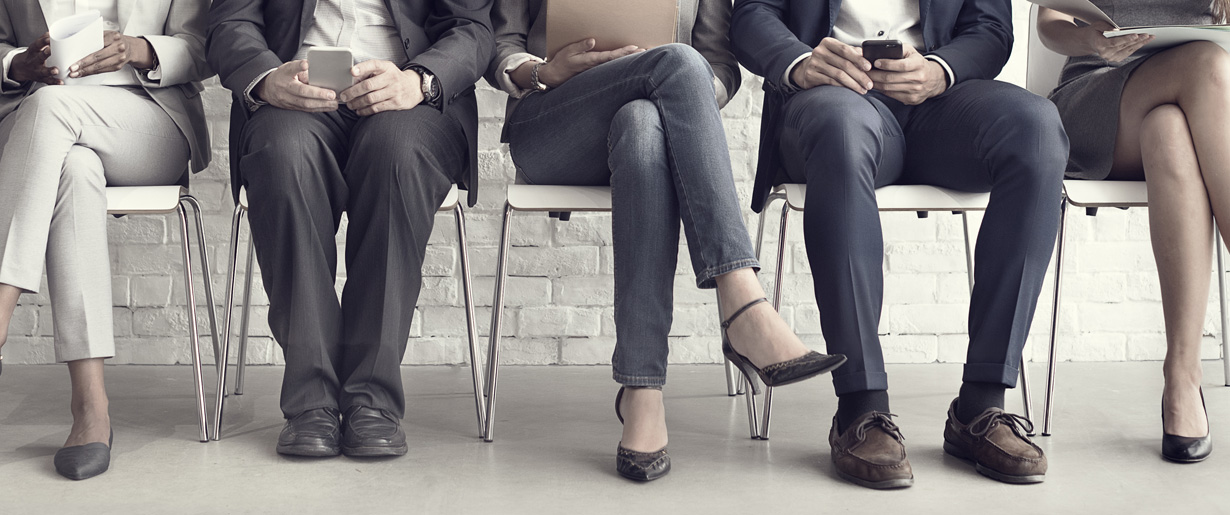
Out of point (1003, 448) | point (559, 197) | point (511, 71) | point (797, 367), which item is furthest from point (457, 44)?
point (1003, 448)

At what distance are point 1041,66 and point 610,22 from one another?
1.05 meters

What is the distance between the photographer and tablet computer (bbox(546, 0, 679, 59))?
173cm

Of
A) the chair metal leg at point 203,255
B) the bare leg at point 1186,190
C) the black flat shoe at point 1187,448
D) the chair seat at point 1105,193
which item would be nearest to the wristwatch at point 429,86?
the chair metal leg at point 203,255

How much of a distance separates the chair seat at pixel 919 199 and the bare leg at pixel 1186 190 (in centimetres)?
30

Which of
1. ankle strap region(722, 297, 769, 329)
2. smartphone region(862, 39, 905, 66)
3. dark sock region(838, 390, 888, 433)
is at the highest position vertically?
smartphone region(862, 39, 905, 66)

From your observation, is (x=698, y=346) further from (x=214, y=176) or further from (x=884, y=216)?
(x=214, y=176)

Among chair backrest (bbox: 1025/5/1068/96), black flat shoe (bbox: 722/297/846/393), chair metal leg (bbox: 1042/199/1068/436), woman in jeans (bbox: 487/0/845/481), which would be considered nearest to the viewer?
black flat shoe (bbox: 722/297/846/393)

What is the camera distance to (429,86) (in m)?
1.75

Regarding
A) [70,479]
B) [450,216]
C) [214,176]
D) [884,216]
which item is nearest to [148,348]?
[214,176]

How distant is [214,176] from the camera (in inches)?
97.5

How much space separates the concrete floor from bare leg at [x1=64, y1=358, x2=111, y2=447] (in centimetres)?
7

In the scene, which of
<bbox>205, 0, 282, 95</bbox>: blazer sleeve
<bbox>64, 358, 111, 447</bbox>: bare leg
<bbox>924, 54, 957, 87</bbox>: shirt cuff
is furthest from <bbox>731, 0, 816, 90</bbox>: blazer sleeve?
<bbox>64, 358, 111, 447</bbox>: bare leg

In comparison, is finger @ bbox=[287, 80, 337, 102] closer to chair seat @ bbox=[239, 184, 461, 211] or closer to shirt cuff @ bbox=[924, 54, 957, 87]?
chair seat @ bbox=[239, 184, 461, 211]

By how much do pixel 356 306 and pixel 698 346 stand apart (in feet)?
3.76
